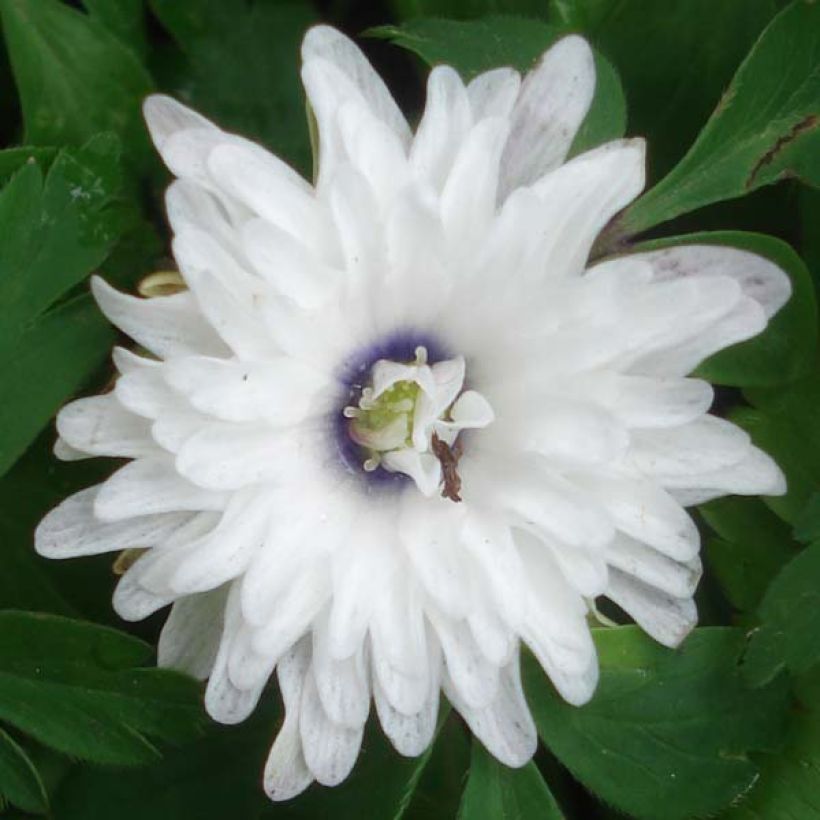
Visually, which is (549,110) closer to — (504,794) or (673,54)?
(673,54)

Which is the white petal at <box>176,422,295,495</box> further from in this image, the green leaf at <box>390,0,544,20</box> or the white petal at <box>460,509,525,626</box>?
the green leaf at <box>390,0,544,20</box>

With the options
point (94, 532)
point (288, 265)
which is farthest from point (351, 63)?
point (94, 532)

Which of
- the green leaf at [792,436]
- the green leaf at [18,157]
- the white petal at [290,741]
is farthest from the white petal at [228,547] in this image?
the green leaf at [792,436]

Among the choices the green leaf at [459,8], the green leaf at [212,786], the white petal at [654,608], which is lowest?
the green leaf at [212,786]

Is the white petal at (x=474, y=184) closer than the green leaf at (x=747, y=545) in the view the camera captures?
Yes

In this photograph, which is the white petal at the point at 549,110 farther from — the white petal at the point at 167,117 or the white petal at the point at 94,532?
the white petal at the point at 94,532
